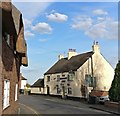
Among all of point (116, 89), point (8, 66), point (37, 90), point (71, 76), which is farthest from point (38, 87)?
point (8, 66)

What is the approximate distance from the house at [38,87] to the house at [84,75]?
10.3 meters

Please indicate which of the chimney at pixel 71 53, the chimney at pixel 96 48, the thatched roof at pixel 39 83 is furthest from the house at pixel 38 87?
the chimney at pixel 96 48

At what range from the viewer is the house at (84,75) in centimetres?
5459

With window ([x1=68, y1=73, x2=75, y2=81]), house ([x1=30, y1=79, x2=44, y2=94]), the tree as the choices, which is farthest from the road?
house ([x1=30, y1=79, x2=44, y2=94])

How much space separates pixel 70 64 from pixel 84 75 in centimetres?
705

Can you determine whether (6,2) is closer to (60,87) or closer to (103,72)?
(103,72)

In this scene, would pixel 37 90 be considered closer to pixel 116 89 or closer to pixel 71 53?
pixel 71 53

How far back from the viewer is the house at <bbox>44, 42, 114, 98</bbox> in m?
54.6

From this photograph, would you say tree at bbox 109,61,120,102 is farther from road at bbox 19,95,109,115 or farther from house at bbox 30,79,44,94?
house at bbox 30,79,44,94

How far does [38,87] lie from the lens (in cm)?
7631

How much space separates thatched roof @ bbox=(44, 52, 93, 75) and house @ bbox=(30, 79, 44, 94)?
4886mm

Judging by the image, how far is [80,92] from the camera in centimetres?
5462

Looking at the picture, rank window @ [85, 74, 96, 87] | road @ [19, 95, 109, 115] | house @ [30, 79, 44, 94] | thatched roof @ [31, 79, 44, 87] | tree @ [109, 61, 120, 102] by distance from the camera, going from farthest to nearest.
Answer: thatched roof @ [31, 79, 44, 87]
house @ [30, 79, 44, 94]
window @ [85, 74, 96, 87]
tree @ [109, 61, 120, 102]
road @ [19, 95, 109, 115]

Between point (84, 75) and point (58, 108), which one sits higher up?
point (84, 75)
